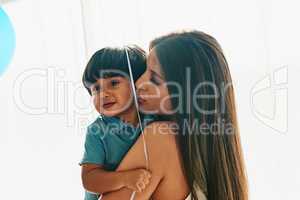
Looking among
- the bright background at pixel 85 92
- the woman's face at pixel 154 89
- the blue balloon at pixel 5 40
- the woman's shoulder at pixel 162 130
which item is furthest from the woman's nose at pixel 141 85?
the blue balloon at pixel 5 40

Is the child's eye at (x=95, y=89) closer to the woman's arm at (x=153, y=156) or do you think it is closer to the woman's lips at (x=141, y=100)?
the woman's lips at (x=141, y=100)

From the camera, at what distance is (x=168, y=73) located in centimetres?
87

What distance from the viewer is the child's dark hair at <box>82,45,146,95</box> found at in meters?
1.06

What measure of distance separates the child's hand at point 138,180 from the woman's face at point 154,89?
0.14 metres

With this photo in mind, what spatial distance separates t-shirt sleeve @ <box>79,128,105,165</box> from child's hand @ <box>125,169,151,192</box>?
19 cm

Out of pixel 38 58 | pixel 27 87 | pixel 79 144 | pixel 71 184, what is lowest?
pixel 71 184

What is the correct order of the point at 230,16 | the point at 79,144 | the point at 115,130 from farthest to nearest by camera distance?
the point at 79,144 < the point at 230,16 < the point at 115,130

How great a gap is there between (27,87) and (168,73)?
0.88m

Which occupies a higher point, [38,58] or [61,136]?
[38,58]

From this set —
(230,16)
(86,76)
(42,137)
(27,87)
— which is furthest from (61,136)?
(230,16)

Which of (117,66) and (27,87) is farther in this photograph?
(27,87)

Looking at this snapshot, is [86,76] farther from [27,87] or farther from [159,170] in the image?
[27,87]

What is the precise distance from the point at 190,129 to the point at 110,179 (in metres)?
0.20

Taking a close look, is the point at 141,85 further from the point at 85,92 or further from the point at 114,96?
the point at 85,92
